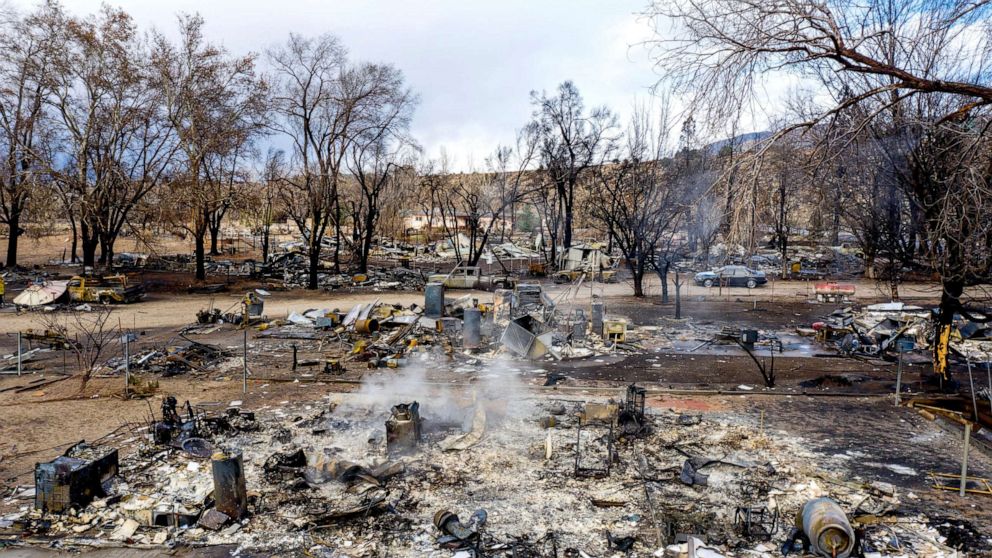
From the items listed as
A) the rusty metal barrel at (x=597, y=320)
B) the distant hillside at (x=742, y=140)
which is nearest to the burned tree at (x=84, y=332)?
the distant hillside at (x=742, y=140)

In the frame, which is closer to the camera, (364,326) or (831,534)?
(831,534)

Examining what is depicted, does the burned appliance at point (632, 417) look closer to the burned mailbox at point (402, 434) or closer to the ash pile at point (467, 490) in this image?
the ash pile at point (467, 490)

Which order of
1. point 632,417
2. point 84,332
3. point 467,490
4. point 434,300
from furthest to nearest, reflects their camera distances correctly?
point 434,300
point 84,332
point 632,417
point 467,490

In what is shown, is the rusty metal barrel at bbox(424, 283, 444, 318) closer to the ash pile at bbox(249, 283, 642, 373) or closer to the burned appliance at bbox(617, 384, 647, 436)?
the ash pile at bbox(249, 283, 642, 373)

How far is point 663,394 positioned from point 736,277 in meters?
18.8

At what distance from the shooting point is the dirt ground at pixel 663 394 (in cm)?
740

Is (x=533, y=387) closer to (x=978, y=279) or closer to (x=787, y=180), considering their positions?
(x=787, y=180)

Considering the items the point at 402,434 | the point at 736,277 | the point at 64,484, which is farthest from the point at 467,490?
the point at 736,277

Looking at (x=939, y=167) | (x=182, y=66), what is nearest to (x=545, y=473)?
(x=939, y=167)

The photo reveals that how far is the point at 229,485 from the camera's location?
5.82 metres

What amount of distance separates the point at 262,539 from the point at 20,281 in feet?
89.2

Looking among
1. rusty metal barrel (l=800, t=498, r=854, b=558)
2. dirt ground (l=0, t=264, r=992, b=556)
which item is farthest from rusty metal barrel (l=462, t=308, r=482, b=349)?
rusty metal barrel (l=800, t=498, r=854, b=558)

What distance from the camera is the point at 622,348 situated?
1429 centimetres

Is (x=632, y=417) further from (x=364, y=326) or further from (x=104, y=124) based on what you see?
(x=104, y=124)
